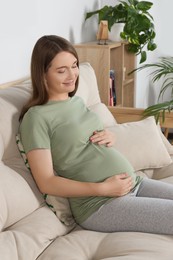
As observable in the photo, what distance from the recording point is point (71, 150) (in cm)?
202

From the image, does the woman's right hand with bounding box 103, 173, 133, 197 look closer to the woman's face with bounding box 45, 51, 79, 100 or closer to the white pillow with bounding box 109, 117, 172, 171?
the woman's face with bounding box 45, 51, 79, 100

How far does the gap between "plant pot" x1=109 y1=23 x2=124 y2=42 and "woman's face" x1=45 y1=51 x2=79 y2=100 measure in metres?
1.73

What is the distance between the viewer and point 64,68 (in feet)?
6.90

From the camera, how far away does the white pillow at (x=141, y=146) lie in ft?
8.38

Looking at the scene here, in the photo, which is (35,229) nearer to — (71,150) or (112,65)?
(71,150)

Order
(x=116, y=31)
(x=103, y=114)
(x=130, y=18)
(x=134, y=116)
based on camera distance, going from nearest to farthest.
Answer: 1. (x=103, y=114)
2. (x=134, y=116)
3. (x=130, y=18)
4. (x=116, y=31)

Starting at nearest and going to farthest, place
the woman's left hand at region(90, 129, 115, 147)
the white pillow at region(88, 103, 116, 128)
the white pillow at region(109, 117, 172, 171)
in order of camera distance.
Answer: the woman's left hand at region(90, 129, 115, 147) < the white pillow at region(109, 117, 172, 171) < the white pillow at region(88, 103, 116, 128)

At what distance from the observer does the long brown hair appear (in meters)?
2.07

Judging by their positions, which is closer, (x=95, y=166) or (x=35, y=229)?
(x=35, y=229)

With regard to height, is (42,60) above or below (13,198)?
above

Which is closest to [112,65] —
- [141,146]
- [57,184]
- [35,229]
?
[141,146]

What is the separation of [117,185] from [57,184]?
222 mm

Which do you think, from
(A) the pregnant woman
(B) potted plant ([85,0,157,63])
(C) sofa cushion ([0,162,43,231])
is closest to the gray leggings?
(A) the pregnant woman

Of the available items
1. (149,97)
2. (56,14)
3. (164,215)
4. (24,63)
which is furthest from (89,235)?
(149,97)
